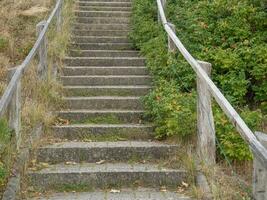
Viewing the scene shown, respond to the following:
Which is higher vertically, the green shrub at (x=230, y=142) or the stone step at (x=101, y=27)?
the stone step at (x=101, y=27)

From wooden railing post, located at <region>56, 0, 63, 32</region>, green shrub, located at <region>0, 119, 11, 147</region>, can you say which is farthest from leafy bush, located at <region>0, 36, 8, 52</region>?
green shrub, located at <region>0, 119, 11, 147</region>

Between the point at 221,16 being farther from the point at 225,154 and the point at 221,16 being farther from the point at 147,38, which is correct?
the point at 225,154

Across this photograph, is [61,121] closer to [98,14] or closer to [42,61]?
[42,61]

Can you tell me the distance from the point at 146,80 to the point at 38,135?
2585 mm

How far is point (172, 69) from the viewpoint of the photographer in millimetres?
7402

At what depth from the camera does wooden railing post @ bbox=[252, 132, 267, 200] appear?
3.62 meters

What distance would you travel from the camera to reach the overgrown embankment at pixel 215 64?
5801 millimetres

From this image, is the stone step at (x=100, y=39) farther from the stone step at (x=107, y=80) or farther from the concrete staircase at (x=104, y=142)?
the stone step at (x=107, y=80)

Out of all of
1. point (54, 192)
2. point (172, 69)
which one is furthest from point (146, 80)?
point (54, 192)

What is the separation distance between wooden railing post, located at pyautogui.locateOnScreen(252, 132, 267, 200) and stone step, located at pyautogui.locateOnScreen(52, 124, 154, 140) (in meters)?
2.81

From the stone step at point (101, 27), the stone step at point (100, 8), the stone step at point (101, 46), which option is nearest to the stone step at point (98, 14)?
the stone step at point (100, 8)

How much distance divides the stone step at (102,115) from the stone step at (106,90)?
2.37ft

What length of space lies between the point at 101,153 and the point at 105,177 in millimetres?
551

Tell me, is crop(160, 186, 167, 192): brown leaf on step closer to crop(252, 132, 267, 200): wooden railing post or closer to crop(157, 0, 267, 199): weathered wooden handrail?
crop(157, 0, 267, 199): weathered wooden handrail
